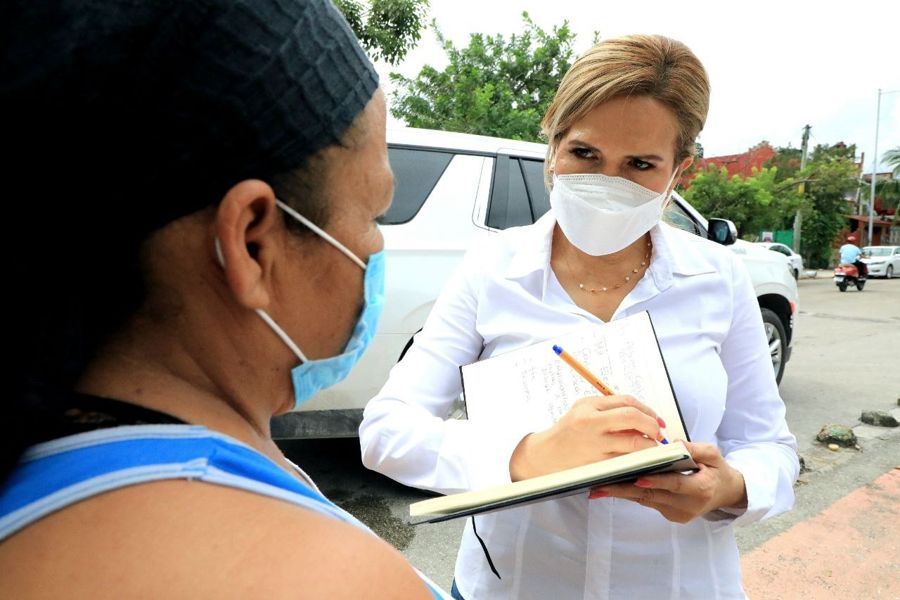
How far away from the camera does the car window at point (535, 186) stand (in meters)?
3.80

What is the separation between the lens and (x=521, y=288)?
1.56 m

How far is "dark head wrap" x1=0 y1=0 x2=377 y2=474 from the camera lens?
1.72 ft

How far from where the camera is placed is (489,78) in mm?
12266

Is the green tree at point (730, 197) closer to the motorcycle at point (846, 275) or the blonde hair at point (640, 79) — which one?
the motorcycle at point (846, 275)

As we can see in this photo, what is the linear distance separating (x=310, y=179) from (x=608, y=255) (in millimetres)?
1154

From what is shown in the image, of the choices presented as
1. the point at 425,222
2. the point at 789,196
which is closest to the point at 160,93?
the point at 425,222

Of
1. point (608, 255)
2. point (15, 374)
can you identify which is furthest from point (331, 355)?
point (608, 255)

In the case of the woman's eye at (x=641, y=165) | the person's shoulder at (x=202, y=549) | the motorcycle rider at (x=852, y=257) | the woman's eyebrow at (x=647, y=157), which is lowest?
the motorcycle rider at (x=852, y=257)

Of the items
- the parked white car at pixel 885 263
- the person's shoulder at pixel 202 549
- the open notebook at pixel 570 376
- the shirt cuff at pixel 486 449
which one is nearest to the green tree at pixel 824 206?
the parked white car at pixel 885 263

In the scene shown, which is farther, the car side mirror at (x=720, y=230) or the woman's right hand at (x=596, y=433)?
the car side mirror at (x=720, y=230)

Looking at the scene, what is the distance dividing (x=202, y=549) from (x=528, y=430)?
0.91 meters

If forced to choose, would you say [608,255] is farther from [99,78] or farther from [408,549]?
[408,549]

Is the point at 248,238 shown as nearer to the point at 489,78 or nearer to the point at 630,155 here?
the point at 630,155

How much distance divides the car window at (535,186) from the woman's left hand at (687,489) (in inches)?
104
